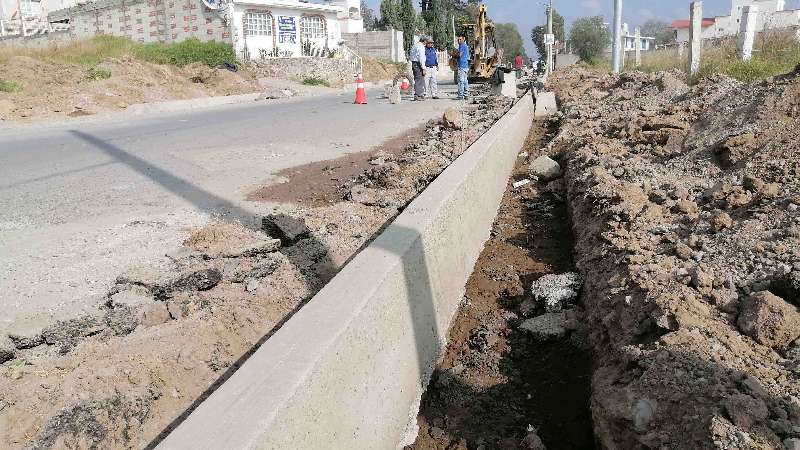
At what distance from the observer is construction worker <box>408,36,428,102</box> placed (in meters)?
17.7

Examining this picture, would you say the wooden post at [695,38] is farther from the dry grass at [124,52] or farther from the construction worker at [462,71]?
the dry grass at [124,52]

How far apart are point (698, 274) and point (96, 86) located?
69.1 feet

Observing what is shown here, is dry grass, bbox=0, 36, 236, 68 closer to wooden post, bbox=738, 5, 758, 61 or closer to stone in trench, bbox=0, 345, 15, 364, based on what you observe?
wooden post, bbox=738, 5, 758, 61

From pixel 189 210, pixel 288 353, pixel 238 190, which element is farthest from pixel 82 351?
pixel 238 190

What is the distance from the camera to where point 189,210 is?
19.6 feet

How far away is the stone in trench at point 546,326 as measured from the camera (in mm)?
3748

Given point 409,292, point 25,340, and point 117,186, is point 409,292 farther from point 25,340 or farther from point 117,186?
point 117,186

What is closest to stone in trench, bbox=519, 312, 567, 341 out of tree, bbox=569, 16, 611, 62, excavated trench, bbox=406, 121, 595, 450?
excavated trench, bbox=406, 121, 595, 450

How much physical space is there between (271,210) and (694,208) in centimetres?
388

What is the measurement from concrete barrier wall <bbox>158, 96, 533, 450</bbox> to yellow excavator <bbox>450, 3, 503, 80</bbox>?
20.4m

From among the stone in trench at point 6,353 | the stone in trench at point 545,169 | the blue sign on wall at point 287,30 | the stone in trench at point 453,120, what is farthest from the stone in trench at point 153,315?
the blue sign on wall at point 287,30

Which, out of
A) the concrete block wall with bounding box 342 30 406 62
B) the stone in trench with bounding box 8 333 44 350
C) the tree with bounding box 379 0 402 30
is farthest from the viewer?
the tree with bounding box 379 0 402 30

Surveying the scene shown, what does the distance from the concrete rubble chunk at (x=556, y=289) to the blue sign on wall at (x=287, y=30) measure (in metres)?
37.9

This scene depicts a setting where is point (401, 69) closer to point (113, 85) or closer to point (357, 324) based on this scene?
point (113, 85)
